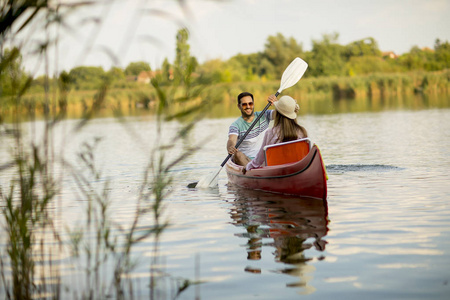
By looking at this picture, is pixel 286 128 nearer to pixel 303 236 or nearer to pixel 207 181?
pixel 207 181

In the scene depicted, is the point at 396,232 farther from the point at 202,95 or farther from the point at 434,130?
the point at 434,130

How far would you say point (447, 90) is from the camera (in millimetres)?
43469

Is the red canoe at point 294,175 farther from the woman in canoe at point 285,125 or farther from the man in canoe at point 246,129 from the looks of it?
the man in canoe at point 246,129

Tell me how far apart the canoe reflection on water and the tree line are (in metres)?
1.46

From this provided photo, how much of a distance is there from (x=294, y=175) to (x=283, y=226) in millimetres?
1702

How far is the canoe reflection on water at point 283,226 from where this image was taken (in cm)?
473

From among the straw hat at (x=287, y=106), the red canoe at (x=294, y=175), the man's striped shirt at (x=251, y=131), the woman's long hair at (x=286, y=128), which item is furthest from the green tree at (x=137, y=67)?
the man's striped shirt at (x=251, y=131)

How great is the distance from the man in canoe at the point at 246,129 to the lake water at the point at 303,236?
0.54 meters

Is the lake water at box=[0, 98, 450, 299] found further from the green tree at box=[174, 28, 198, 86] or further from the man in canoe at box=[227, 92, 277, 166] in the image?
the man in canoe at box=[227, 92, 277, 166]

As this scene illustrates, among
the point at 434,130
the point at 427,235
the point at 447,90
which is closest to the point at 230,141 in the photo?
the point at 427,235

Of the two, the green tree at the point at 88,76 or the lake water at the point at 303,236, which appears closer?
the green tree at the point at 88,76

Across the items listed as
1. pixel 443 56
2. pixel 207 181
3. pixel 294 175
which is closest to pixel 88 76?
pixel 294 175

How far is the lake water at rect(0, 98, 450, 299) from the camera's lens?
13.3ft

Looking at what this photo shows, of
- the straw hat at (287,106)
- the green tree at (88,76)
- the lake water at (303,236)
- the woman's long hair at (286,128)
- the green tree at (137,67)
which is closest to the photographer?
the green tree at (137,67)
